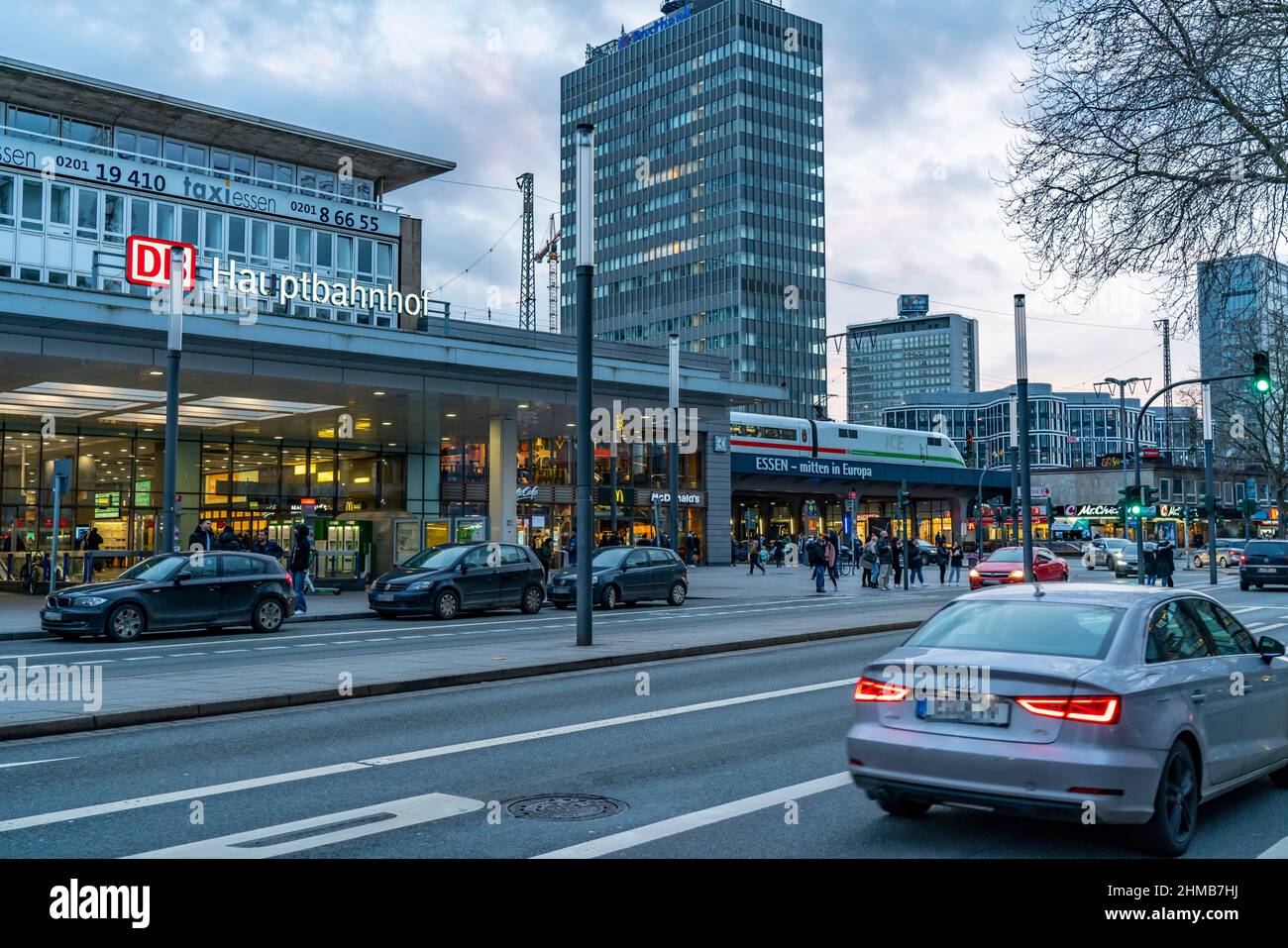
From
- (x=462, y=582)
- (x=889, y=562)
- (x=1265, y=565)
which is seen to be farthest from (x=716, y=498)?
(x=462, y=582)

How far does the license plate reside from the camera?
6.10 metres

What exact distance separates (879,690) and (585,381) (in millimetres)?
11733

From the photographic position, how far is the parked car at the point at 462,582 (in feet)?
81.1

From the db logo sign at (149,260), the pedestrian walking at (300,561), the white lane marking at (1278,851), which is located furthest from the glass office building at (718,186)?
the white lane marking at (1278,851)

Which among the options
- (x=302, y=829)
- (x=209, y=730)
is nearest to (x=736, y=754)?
(x=302, y=829)

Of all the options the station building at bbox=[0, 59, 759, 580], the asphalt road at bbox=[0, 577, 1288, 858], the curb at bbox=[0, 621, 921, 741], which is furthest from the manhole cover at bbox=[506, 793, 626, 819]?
the station building at bbox=[0, 59, 759, 580]

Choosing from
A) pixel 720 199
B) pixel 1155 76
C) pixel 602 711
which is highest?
pixel 720 199

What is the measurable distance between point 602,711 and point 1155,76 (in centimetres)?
1184

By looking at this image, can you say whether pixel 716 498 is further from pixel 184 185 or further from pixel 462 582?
pixel 462 582

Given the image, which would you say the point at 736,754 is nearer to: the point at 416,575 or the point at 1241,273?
the point at 1241,273

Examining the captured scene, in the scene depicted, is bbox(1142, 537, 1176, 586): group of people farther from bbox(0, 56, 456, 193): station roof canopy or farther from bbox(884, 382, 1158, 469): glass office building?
bbox(884, 382, 1158, 469): glass office building

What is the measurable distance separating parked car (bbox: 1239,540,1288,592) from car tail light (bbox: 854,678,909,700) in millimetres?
35540

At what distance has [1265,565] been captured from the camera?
37.1m
